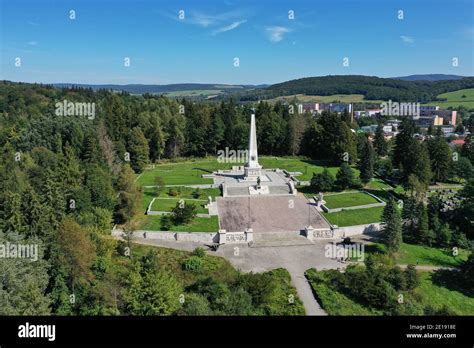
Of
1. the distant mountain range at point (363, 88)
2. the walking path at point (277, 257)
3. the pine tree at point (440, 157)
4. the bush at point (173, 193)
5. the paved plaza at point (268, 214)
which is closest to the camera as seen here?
the walking path at point (277, 257)

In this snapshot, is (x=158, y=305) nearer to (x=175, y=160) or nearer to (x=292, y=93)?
(x=175, y=160)

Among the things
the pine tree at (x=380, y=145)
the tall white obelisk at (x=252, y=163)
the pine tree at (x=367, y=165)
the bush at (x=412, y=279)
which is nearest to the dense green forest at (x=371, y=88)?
the pine tree at (x=380, y=145)

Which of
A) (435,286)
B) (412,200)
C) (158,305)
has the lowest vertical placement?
(435,286)

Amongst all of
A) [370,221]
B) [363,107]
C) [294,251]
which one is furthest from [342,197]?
[363,107]

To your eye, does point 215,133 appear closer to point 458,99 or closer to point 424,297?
point 424,297

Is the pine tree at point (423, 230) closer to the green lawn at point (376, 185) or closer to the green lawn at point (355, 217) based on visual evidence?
the green lawn at point (355, 217)

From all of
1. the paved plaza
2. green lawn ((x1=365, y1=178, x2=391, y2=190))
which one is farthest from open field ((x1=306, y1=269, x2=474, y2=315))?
green lawn ((x1=365, y1=178, x2=391, y2=190))
